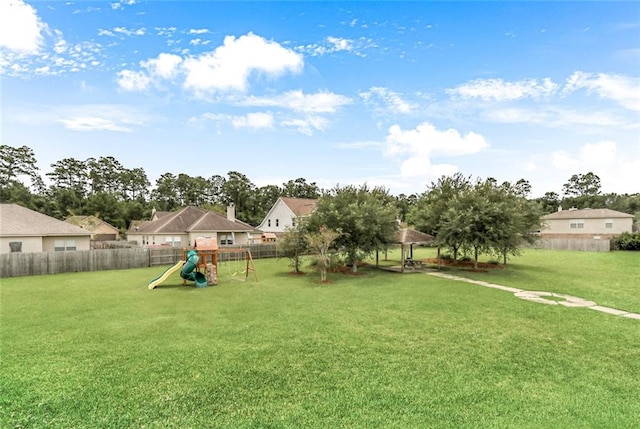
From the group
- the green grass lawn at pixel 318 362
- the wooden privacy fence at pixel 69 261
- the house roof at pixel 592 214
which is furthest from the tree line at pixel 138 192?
the green grass lawn at pixel 318 362

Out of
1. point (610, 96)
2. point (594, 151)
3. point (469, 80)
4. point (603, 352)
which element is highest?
point (469, 80)

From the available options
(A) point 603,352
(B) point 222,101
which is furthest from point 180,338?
(B) point 222,101

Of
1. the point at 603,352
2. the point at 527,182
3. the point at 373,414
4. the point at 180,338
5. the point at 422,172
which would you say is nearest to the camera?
the point at 373,414

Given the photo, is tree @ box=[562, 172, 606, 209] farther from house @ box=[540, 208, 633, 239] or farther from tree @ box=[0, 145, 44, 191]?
tree @ box=[0, 145, 44, 191]

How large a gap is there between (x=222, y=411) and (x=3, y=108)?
20.8 meters

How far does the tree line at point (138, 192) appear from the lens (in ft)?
183

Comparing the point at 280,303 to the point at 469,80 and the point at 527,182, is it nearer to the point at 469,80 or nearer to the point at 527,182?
the point at 469,80

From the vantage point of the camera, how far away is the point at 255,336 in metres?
7.96

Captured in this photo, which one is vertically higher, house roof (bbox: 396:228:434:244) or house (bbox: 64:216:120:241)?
house (bbox: 64:216:120:241)

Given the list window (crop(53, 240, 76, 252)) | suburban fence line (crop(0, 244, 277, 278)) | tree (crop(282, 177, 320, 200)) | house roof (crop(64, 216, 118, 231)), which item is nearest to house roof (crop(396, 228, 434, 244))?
suburban fence line (crop(0, 244, 277, 278))

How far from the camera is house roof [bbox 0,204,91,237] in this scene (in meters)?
20.9

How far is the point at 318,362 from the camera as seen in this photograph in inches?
251

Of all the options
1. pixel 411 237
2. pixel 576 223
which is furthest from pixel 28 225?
pixel 576 223

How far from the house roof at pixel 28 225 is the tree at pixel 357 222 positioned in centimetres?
1697
